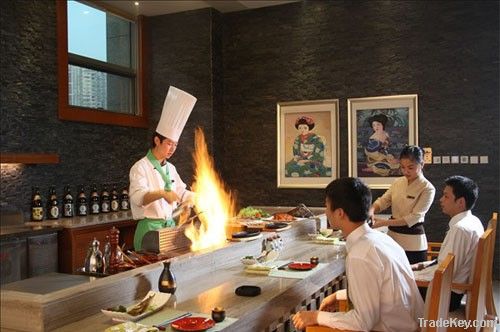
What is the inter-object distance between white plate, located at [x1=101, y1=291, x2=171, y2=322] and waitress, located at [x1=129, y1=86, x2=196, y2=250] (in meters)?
1.14

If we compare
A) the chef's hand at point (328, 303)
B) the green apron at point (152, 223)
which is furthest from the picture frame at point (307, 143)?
the chef's hand at point (328, 303)

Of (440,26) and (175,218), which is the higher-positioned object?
(440,26)

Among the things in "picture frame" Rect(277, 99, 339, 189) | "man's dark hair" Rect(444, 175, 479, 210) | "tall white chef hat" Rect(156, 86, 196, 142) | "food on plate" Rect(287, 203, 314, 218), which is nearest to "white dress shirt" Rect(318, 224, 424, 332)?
"man's dark hair" Rect(444, 175, 479, 210)

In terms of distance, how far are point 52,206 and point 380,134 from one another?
3777 mm

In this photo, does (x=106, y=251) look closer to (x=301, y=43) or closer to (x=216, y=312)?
(x=216, y=312)

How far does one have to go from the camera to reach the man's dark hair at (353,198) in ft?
6.62

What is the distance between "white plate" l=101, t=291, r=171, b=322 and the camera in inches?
72.0

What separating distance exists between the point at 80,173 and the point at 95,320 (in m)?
3.82

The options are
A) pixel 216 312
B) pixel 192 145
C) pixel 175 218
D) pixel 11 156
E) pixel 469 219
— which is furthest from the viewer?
pixel 192 145

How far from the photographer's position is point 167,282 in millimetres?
Result: 2168

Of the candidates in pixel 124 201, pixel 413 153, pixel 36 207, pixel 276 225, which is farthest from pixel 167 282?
pixel 124 201

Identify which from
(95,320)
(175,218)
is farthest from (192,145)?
(95,320)

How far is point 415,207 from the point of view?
3.99m

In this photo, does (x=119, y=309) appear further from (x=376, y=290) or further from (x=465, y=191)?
(x=465, y=191)
